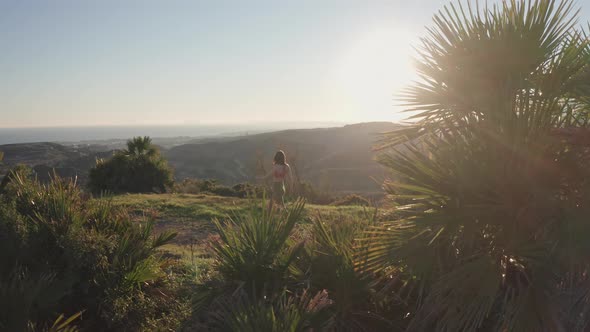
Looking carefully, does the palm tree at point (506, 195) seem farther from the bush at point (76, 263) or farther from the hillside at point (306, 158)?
the hillside at point (306, 158)

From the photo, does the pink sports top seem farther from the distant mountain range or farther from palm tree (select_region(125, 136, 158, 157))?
the distant mountain range

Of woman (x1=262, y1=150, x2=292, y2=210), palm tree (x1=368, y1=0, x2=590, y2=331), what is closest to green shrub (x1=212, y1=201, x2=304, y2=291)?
palm tree (x1=368, y1=0, x2=590, y2=331)

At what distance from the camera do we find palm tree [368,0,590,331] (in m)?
2.54

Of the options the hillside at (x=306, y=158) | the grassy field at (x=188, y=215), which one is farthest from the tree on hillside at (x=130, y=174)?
the hillside at (x=306, y=158)

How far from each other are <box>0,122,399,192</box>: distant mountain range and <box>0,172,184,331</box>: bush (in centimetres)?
3496

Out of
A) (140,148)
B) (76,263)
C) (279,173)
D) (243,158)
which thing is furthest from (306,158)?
(76,263)

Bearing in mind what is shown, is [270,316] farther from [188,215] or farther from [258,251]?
[188,215]

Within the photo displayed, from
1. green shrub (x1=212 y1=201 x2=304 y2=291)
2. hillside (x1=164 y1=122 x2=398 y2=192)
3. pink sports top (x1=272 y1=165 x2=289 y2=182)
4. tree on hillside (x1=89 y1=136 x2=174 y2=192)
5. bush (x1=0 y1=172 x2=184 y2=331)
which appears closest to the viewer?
green shrub (x1=212 y1=201 x2=304 y2=291)

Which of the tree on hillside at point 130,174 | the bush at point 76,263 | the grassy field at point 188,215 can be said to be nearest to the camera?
the bush at point 76,263

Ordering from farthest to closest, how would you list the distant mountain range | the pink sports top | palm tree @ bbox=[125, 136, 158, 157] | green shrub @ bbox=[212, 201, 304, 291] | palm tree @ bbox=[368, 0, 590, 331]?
1. the distant mountain range
2. palm tree @ bbox=[125, 136, 158, 157]
3. the pink sports top
4. green shrub @ bbox=[212, 201, 304, 291]
5. palm tree @ bbox=[368, 0, 590, 331]

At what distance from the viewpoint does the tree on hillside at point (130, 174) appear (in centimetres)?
2117

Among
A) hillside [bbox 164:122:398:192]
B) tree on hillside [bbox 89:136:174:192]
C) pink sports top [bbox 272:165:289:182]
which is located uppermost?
pink sports top [bbox 272:165:289:182]

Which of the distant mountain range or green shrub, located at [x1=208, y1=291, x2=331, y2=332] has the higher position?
green shrub, located at [x1=208, y1=291, x2=331, y2=332]

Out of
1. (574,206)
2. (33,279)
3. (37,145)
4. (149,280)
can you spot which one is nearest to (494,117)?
(574,206)
